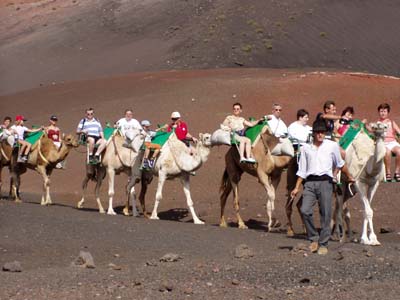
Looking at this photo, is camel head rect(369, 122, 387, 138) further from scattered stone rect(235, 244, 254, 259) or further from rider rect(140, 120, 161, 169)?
rider rect(140, 120, 161, 169)

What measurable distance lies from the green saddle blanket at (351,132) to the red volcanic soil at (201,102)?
694 centimetres

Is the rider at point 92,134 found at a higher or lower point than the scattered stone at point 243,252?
higher

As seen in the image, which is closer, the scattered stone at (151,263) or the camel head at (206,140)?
the scattered stone at (151,263)

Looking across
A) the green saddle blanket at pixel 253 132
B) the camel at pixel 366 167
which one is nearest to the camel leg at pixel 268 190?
the green saddle blanket at pixel 253 132

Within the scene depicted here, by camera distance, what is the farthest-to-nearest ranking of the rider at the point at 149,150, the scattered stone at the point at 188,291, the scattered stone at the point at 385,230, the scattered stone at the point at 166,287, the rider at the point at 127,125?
the rider at the point at 127,125
the rider at the point at 149,150
the scattered stone at the point at 385,230
the scattered stone at the point at 166,287
the scattered stone at the point at 188,291

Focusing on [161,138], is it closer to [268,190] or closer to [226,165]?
[226,165]

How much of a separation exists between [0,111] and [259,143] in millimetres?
28807

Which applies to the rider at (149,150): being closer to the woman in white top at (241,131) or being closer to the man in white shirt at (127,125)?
the man in white shirt at (127,125)

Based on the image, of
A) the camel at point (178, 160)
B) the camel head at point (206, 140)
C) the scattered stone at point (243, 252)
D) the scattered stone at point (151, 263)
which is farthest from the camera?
the camel at point (178, 160)

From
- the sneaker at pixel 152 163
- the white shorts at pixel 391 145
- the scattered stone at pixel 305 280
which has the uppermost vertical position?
the white shorts at pixel 391 145

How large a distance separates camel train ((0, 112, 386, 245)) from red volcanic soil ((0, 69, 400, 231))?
233cm

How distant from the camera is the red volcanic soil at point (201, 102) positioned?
3086 centimetres

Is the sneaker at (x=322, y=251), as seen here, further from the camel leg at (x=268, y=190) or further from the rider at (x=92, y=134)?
the rider at (x=92, y=134)

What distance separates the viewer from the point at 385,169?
20047 mm
